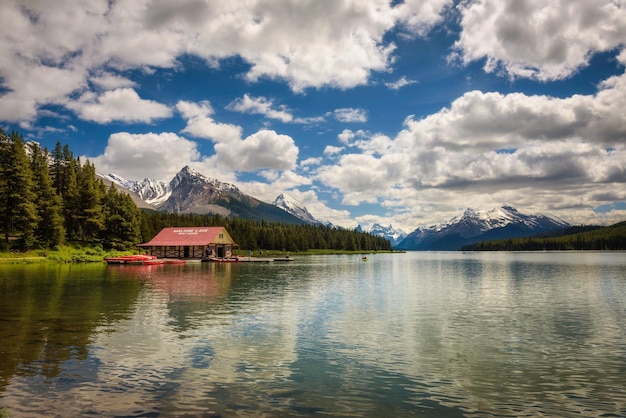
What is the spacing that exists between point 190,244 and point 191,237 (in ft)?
11.6

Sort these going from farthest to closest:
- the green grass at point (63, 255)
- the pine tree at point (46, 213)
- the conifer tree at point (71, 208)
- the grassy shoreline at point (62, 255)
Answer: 1. the conifer tree at point (71, 208)
2. the pine tree at point (46, 213)
3. the green grass at point (63, 255)
4. the grassy shoreline at point (62, 255)

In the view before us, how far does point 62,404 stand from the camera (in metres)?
13.3

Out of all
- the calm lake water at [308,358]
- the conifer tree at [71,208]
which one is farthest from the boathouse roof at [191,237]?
the calm lake water at [308,358]

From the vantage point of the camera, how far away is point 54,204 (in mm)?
106000

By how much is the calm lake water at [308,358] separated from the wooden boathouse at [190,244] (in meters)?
95.3

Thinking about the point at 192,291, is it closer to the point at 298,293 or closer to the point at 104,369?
the point at 298,293

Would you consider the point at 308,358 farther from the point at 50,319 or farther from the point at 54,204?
the point at 54,204

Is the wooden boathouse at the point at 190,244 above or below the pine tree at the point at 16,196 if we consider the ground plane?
below

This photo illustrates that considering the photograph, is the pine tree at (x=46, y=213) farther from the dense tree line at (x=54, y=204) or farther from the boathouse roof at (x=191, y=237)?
the boathouse roof at (x=191, y=237)

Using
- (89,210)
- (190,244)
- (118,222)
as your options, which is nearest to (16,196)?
(89,210)

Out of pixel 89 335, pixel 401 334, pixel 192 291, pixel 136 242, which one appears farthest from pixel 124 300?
pixel 136 242

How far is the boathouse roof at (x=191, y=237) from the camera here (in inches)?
5187

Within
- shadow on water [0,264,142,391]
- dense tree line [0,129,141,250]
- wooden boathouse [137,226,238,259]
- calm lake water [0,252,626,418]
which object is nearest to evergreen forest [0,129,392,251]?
dense tree line [0,129,141,250]

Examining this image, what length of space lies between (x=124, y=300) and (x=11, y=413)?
27.0 meters
